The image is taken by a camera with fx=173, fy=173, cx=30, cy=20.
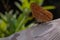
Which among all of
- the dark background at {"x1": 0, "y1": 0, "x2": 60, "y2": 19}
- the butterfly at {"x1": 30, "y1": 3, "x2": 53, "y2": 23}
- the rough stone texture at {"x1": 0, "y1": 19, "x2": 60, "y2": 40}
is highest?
the dark background at {"x1": 0, "y1": 0, "x2": 60, "y2": 19}

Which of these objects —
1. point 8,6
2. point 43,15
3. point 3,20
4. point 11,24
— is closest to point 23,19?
point 11,24

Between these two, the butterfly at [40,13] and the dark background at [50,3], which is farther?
the dark background at [50,3]

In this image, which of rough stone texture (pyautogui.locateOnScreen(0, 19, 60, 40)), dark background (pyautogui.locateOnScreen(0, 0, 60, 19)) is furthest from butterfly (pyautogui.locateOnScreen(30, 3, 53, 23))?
dark background (pyautogui.locateOnScreen(0, 0, 60, 19))

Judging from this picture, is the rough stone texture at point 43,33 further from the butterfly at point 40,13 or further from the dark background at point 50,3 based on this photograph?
the dark background at point 50,3

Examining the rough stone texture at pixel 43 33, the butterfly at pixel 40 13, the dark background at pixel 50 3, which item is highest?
the dark background at pixel 50 3

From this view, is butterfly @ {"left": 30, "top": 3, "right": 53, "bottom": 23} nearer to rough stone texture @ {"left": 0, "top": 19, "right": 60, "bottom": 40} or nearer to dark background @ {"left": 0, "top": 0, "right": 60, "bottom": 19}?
rough stone texture @ {"left": 0, "top": 19, "right": 60, "bottom": 40}

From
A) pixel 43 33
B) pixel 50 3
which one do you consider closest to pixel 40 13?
pixel 43 33

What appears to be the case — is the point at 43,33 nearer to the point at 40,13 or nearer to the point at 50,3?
the point at 40,13

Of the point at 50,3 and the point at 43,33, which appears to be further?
the point at 50,3

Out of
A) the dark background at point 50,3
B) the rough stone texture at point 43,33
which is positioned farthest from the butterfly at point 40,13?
the dark background at point 50,3
